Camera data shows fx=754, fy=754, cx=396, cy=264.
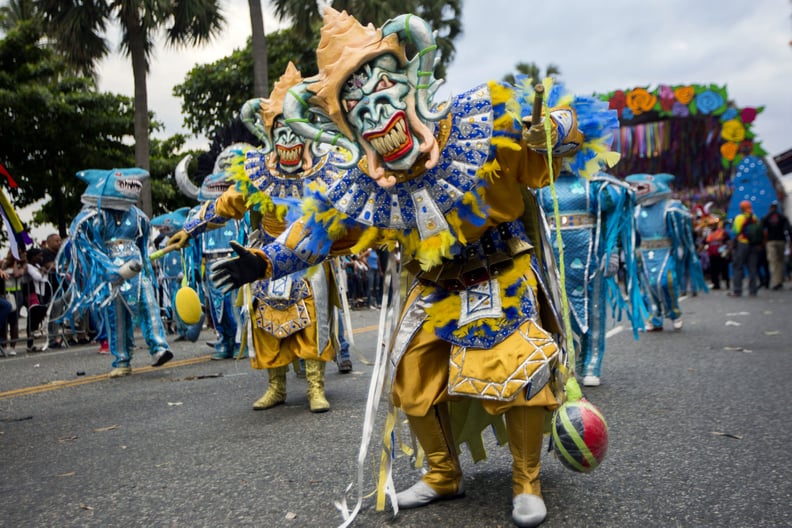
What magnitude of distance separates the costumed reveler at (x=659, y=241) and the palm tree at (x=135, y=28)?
9526mm

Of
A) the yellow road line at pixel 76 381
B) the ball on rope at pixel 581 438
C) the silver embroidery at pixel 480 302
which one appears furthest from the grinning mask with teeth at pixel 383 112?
the yellow road line at pixel 76 381

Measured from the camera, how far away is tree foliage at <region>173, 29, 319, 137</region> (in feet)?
82.5

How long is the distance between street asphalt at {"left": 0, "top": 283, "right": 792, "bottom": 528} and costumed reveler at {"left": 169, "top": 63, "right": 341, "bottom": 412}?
0.35 m

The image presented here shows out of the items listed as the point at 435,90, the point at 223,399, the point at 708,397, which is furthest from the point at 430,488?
the point at 223,399

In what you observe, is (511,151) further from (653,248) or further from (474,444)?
(653,248)

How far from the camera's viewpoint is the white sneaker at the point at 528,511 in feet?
8.63

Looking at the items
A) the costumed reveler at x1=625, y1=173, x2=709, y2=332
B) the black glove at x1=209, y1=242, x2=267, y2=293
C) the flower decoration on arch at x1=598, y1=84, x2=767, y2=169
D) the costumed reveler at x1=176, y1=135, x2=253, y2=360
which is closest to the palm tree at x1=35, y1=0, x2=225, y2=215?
the costumed reveler at x1=176, y1=135, x2=253, y2=360

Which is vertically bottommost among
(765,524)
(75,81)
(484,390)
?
(765,524)

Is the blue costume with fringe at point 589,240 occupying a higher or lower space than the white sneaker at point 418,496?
higher

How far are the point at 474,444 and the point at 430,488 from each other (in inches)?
14.5

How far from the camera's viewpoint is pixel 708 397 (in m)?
4.89

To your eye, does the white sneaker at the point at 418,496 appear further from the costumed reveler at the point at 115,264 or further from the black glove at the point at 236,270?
the costumed reveler at the point at 115,264

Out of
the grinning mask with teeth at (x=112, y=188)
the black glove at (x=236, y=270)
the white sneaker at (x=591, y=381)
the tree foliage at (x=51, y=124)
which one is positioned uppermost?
the tree foliage at (x=51, y=124)

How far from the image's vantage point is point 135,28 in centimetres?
1566
